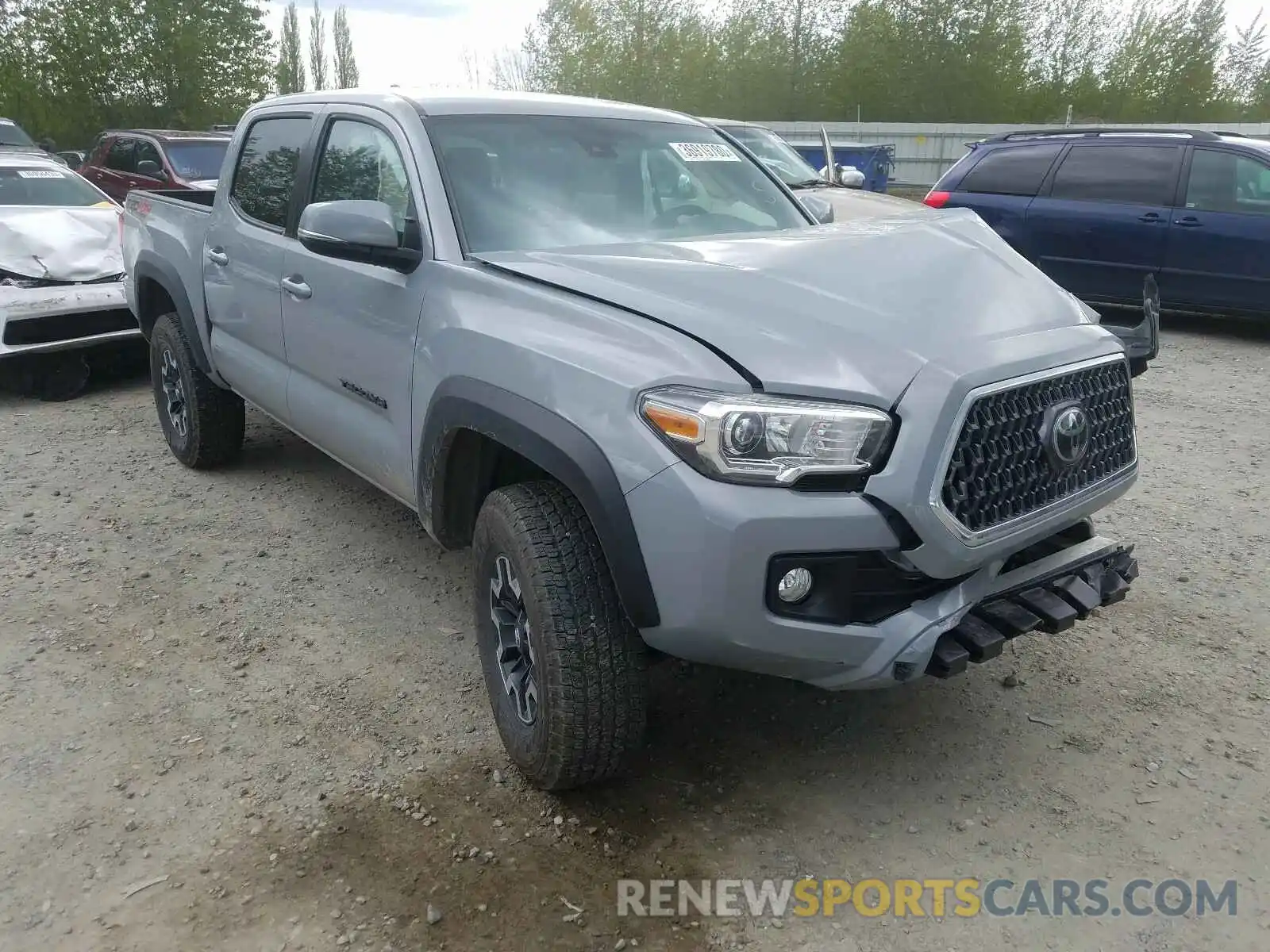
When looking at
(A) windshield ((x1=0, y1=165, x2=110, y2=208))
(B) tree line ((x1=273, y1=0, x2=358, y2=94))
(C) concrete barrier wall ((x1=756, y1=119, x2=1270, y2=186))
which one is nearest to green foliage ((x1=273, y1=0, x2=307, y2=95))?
(B) tree line ((x1=273, y1=0, x2=358, y2=94))

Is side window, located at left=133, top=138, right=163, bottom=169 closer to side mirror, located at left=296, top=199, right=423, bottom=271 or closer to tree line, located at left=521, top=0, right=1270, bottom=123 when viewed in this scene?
side mirror, located at left=296, top=199, right=423, bottom=271

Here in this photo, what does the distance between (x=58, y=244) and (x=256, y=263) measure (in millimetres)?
3869

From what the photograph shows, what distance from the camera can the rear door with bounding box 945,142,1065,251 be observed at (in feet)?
30.7

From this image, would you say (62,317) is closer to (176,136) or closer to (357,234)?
(357,234)

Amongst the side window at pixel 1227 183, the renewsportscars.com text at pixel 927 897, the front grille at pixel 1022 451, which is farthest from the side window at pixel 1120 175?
the renewsportscars.com text at pixel 927 897

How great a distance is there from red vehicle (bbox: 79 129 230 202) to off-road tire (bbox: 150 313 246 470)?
20.0ft

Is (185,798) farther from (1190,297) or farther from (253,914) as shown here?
(1190,297)

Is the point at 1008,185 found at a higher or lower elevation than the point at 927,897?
higher

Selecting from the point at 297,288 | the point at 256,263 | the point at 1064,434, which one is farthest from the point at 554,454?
the point at 256,263

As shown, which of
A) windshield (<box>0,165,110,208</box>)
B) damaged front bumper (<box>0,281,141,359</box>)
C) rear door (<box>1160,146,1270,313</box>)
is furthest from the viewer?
rear door (<box>1160,146,1270,313</box>)

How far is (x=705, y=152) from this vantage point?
151 inches

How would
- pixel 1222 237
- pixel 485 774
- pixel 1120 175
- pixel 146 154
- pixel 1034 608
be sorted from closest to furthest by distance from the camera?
pixel 1034 608 < pixel 485 774 < pixel 1222 237 < pixel 1120 175 < pixel 146 154

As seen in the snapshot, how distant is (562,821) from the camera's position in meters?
2.67

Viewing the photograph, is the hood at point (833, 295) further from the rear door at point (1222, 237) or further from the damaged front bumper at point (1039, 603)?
the rear door at point (1222, 237)
